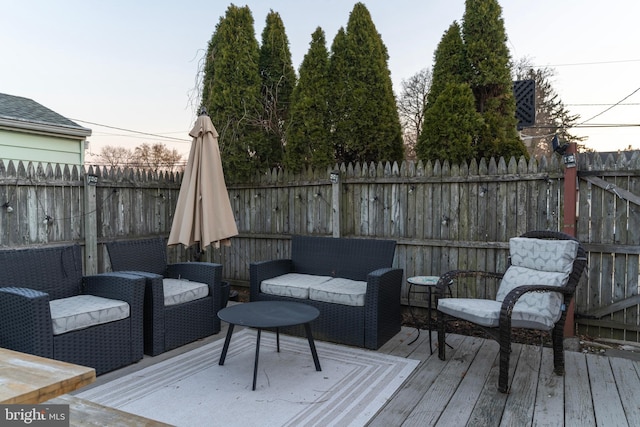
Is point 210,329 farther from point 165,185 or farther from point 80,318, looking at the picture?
point 165,185

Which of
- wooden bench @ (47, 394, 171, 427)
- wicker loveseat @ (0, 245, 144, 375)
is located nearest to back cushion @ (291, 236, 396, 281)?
wicker loveseat @ (0, 245, 144, 375)

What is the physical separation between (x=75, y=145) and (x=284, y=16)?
5059 millimetres

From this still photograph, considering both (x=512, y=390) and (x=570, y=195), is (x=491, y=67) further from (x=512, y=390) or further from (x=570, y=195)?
(x=512, y=390)

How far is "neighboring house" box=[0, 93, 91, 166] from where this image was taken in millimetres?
6930

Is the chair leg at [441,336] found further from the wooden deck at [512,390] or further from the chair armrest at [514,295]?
the chair armrest at [514,295]

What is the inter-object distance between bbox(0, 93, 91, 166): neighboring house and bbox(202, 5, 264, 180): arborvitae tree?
378 cm

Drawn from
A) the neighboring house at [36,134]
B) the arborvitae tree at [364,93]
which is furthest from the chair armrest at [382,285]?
the neighboring house at [36,134]

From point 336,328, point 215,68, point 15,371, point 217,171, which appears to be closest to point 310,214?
point 217,171

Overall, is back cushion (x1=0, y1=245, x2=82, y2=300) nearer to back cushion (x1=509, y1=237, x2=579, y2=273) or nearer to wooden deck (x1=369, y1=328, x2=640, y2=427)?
wooden deck (x1=369, y1=328, x2=640, y2=427)

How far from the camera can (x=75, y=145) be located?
26.3 ft

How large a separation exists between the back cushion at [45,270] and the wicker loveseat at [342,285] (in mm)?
1637

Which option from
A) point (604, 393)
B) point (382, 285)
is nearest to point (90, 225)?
point (382, 285)

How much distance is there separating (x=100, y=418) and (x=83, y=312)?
167 cm

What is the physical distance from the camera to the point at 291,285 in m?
4.05
